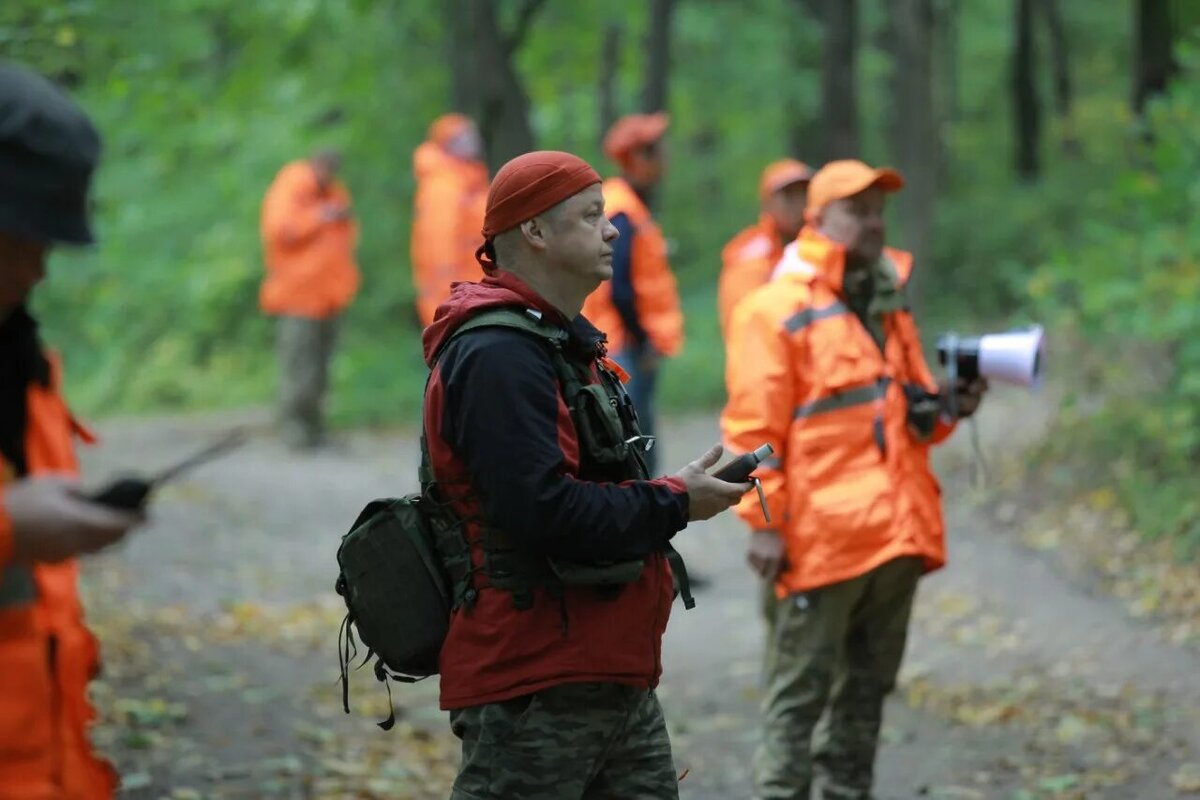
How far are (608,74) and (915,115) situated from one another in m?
10.1

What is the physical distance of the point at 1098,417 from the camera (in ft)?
35.4

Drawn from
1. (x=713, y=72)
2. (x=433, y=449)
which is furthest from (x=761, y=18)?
(x=433, y=449)

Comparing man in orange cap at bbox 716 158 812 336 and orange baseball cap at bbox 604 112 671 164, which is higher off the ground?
orange baseball cap at bbox 604 112 671 164

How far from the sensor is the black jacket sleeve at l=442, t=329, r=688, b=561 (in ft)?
11.2

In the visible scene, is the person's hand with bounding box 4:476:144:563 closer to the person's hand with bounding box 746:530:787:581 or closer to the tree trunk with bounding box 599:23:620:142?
the person's hand with bounding box 746:530:787:581

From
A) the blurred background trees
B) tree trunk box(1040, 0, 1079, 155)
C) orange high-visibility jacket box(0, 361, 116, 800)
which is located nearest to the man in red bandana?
orange high-visibility jacket box(0, 361, 116, 800)

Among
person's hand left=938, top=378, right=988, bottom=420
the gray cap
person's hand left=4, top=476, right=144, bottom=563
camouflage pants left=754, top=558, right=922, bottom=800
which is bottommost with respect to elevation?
camouflage pants left=754, top=558, right=922, bottom=800

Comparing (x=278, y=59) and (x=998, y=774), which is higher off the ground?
(x=278, y=59)

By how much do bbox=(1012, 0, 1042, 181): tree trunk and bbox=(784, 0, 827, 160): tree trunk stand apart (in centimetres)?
414

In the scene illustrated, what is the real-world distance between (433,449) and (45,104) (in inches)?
53.4

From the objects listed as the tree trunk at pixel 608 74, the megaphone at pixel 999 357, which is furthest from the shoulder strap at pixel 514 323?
the tree trunk at pixel 608 74

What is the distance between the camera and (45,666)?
2615 millimetres

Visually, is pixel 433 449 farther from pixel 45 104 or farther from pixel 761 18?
pixel 761 18

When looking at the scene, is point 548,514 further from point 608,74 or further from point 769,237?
point 608,74
